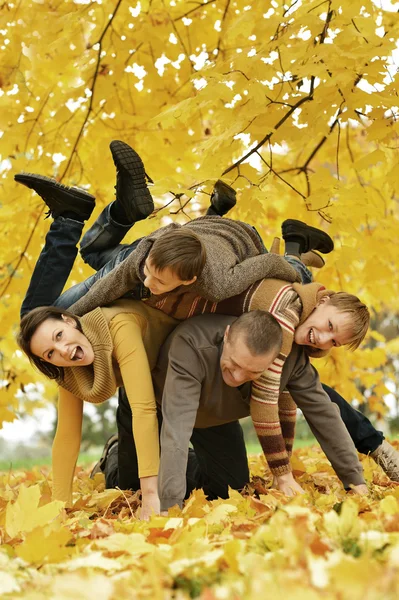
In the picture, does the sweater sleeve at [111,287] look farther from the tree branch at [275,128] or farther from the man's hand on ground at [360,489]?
the man's hand on ground at [360,489]

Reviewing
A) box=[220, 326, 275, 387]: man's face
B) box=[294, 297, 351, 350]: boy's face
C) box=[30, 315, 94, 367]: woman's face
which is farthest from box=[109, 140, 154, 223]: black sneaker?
box=[294, 297, 351, 350]: boy's face

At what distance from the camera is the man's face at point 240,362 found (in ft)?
8.41

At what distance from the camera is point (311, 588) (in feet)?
3.68

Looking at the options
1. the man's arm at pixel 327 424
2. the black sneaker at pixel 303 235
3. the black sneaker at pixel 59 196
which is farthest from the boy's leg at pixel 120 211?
the man's arm at pixel 327 424

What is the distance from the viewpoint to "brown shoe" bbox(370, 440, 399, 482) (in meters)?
3.27

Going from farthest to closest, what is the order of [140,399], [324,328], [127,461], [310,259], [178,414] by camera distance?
1. [310,259]
2. [127,461]
3. [324,328]
4. [140,399]
5. [178,414]

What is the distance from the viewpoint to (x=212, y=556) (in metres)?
1.40

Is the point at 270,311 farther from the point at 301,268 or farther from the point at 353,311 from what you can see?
the point at 301,268

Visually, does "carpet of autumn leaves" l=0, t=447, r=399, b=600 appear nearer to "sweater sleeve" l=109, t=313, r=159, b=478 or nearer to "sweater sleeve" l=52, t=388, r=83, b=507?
"sweater sleeve" l=109, t=313, r=159, b=478

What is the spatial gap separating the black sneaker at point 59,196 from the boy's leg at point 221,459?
1.14 meters

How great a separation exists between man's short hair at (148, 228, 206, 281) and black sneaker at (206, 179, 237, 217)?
62 cm

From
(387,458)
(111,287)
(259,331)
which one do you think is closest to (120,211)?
(111,287)

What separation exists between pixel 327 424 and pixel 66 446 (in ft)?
3.62

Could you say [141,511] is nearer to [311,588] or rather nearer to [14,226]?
[311,588]
